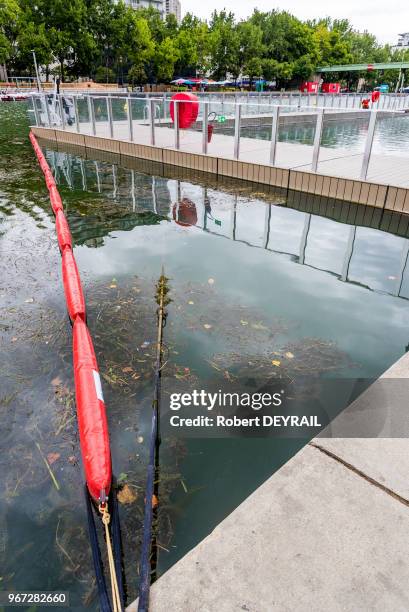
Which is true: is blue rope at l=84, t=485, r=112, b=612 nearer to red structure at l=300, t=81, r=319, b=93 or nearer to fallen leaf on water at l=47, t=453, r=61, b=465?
fallen leaf on water at l=47, t=453, r=61, b=465

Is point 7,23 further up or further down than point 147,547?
further up

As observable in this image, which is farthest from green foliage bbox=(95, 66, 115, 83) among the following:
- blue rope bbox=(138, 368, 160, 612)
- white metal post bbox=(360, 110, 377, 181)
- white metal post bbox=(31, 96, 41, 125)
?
blue rope bbox=(138, 368, 160, 612)

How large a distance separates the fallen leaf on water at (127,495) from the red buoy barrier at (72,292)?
6.65 feet

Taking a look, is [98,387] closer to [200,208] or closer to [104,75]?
[200,208]

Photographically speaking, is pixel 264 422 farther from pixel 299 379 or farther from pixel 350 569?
pixel 350 569

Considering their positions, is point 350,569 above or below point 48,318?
above

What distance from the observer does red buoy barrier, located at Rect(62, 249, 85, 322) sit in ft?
14.0

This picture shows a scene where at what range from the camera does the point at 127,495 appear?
101 inches

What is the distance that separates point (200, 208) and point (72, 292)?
14.8ft

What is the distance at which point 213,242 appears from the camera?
6684mm

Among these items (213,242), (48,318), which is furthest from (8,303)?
(213,242)

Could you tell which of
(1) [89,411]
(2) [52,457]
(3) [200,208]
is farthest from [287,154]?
(2) [52,457]

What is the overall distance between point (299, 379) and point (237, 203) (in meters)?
5.75

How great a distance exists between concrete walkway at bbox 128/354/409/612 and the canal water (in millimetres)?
408
